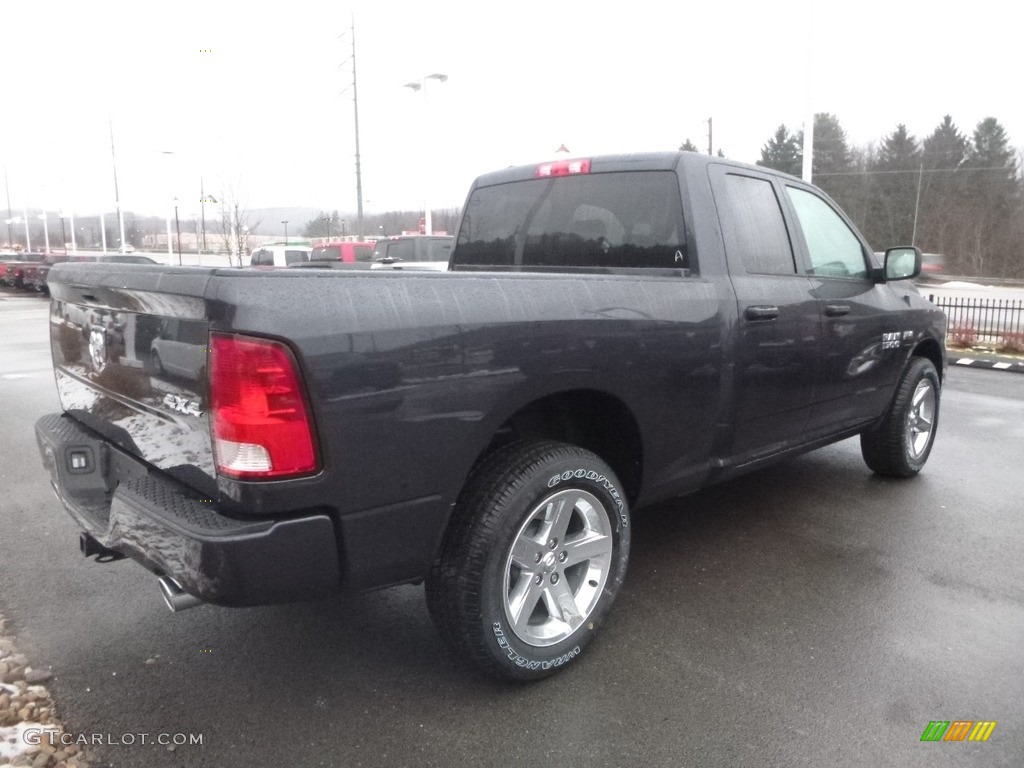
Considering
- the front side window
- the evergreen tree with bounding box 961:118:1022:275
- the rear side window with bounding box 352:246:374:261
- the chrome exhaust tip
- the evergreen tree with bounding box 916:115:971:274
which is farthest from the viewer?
the evergreen tree with bounding box 916:115:971:274

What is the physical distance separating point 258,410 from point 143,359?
0.61 meters

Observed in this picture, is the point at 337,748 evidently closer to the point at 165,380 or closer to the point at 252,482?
the point at 252,482

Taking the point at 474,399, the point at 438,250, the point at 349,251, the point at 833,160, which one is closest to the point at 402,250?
the point at 438,250

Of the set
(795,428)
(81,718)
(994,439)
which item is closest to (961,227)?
(994,439)

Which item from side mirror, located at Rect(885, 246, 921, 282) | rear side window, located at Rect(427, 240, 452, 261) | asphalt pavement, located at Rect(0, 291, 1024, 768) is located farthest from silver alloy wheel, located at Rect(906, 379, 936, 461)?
rear side window, located at Rect(427, 240, 452, 261)

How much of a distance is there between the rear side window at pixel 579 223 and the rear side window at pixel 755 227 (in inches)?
11.5

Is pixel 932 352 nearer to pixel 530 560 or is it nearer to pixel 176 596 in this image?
pixel 530 560

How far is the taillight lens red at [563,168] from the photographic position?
155 inches

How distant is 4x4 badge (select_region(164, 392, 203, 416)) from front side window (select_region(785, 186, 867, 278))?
126 inches

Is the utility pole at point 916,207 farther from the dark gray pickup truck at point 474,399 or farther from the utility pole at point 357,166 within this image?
the dark gray pickup truck at point 474,399

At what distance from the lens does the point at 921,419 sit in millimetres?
5352

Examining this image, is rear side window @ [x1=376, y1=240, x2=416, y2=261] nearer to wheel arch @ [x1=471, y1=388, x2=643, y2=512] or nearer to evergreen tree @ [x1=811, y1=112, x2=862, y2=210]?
wheel arch @ [x1=471, y1=388, x2=643, y2=512]

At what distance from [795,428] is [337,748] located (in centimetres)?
269

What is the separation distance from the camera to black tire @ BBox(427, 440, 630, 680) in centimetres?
256
